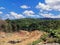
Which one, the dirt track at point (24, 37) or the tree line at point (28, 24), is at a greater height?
the tree line at point (28, 24)

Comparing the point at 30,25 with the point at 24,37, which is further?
the point at 30,25

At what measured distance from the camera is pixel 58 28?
25.6 ft

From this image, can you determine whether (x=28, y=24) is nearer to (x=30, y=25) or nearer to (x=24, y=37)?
(x=30, y=25)

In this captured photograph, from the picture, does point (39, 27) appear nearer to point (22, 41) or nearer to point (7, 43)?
point (22, 41)

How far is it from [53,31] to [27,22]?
1.23 metres

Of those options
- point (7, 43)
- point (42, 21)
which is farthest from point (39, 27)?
point (7, 43)

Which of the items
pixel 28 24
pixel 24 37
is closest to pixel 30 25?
pixel 28 24

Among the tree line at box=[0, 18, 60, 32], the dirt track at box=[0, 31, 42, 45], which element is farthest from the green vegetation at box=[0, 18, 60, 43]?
the dirt track at box=[0, 31, 42, 45]

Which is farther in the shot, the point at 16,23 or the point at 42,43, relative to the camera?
the point at 16,23

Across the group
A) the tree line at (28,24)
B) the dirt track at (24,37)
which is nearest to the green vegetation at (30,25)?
the tree line at (28,24)

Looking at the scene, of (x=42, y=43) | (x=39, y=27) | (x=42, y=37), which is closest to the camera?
(x=42, y=43)

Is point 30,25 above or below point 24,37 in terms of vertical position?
above

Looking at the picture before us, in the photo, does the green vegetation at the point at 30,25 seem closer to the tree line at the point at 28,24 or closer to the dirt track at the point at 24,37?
the tree line at the point at 28,24

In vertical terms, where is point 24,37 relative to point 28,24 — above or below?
below
